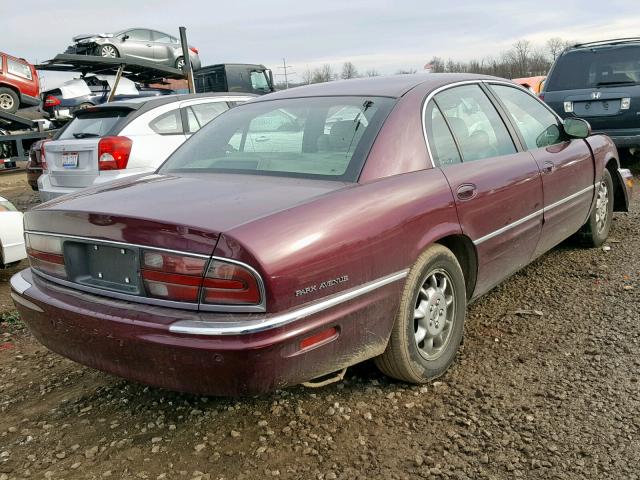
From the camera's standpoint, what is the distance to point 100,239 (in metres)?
2.39

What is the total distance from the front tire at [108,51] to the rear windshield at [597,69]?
12444 mm

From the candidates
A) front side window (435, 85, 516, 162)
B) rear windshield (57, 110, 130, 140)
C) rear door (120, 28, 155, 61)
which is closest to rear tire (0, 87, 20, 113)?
rear door (120, 28, 155, 61)

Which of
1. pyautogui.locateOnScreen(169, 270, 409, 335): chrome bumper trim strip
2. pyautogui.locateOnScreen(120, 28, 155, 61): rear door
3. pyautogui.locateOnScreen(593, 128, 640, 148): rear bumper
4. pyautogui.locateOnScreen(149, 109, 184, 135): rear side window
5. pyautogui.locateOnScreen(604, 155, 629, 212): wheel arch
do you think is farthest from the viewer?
pyautogui.locateOnScreen(120, 28, 155, 61): rear door

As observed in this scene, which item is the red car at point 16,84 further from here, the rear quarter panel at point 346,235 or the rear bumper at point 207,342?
the rear quarter panel at point 346,235

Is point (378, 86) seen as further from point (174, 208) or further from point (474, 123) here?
point (174, 208)

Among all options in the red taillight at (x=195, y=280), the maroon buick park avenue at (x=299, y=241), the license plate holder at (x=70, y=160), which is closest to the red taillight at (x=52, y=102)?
the license plate holder at (x=70, y=160)

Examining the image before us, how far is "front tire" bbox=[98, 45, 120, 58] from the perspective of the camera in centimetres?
1628

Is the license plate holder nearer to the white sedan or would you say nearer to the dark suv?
the white sedan

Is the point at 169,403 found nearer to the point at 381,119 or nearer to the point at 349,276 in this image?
the point at 349,276

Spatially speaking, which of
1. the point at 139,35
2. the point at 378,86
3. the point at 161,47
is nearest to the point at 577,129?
the point at 378,86

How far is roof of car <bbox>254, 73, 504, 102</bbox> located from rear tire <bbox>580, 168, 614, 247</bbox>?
1.85 m

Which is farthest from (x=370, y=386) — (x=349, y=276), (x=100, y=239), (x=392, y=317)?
(x=100, y=239)

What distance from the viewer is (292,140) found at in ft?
10.1

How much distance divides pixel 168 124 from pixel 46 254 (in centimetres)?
425
